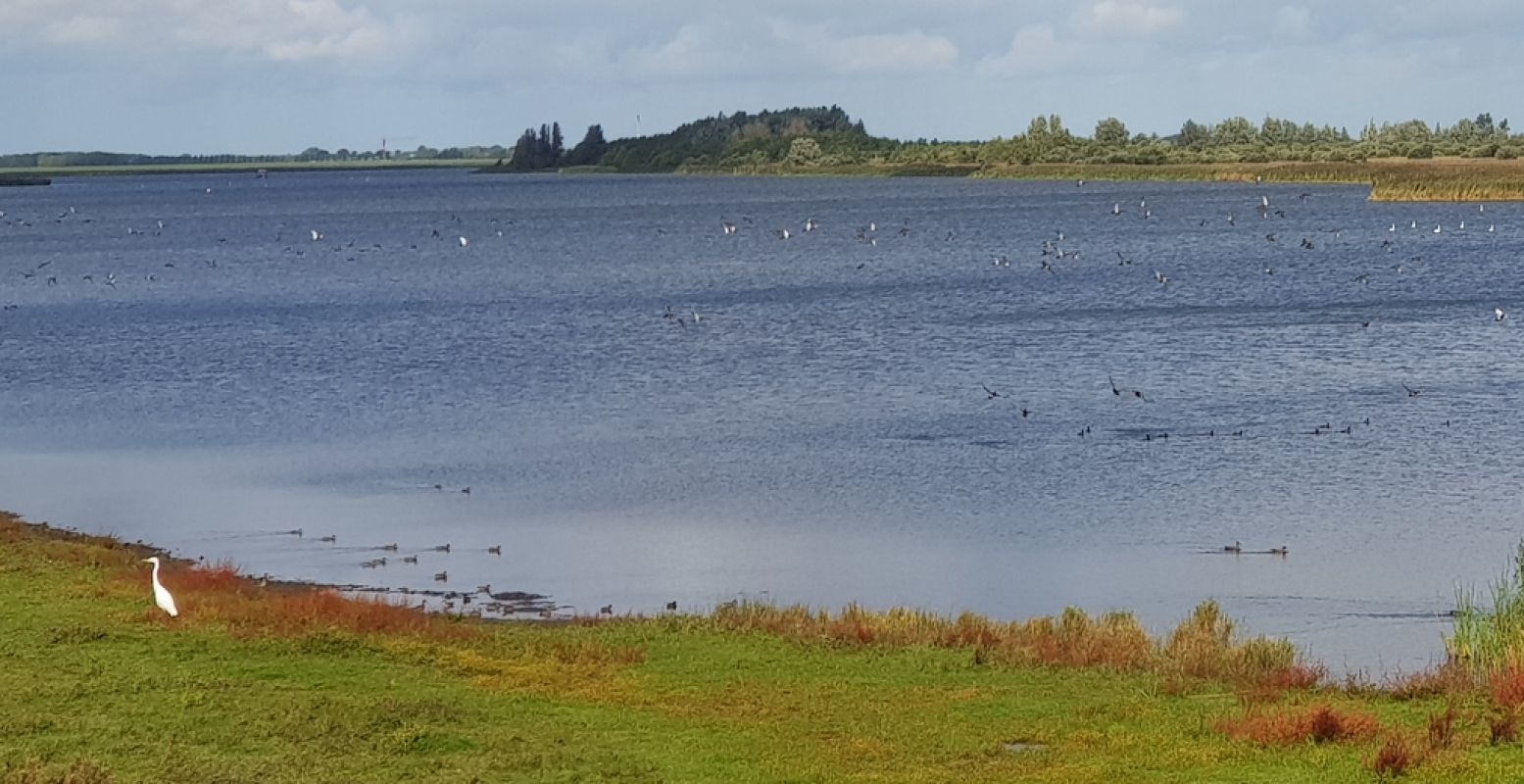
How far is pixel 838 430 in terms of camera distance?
41938mm

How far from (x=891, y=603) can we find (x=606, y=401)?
918 inches

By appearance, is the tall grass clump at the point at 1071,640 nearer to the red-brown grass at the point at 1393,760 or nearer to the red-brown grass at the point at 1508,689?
the red-brown grass at the point at 1508,689

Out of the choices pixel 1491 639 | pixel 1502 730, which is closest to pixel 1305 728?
pixel 1502 730

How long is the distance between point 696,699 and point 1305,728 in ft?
17.5

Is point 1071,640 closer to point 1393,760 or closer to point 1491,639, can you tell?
point 1491,639

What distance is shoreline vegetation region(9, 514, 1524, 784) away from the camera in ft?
48.8

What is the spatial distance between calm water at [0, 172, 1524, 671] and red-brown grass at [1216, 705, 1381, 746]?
6422 mm

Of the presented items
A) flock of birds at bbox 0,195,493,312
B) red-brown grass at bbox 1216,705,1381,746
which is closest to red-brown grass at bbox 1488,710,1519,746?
red-brown grass at bbox 1216,705,1381,746

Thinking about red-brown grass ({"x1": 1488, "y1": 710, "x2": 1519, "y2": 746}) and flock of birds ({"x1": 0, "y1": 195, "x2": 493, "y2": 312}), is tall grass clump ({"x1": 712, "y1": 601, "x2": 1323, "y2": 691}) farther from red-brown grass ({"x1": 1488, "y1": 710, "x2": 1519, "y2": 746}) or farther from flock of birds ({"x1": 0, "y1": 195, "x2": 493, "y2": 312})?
flock of birds ({"x1": 0, "y1": 195, "x2": 493, "y2": 312})

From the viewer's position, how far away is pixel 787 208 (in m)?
171

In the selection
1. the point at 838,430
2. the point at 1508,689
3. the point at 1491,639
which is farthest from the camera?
the point at 838,430

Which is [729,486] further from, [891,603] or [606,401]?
[606,401]

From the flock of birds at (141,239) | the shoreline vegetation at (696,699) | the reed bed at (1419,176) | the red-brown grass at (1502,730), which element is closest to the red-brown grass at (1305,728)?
the shoreline vegetation at (696,699)

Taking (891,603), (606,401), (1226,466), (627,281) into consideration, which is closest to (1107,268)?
(627,281)
